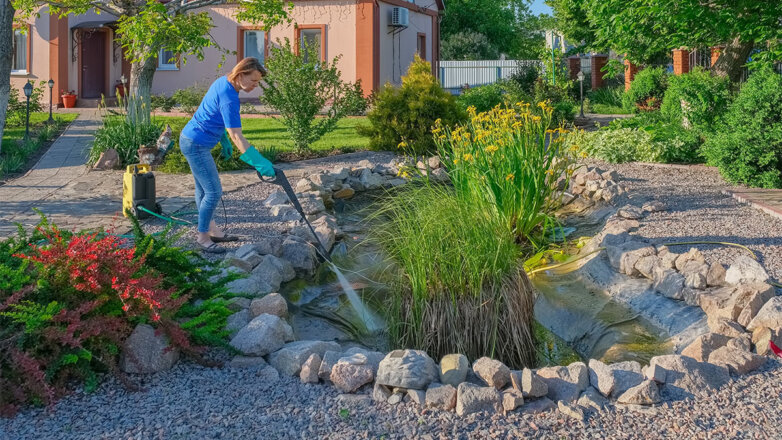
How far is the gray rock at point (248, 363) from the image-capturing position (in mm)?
3965

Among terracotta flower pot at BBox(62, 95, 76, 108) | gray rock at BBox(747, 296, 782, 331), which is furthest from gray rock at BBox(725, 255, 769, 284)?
terracotta flower pot at BBox(62, 95, 76, 108)

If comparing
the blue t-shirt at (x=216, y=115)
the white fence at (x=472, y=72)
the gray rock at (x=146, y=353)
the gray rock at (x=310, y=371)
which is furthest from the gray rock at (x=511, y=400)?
the white fence at (x=472, y=72)

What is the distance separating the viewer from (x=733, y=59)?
13.5 meters

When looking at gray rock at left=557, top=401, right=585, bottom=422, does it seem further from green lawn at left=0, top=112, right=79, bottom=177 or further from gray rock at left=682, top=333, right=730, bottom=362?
green lawn at left=0, top=112, right=79, bottom=177

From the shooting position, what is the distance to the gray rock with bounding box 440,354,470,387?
3.71m

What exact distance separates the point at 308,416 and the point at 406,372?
48 centimetres

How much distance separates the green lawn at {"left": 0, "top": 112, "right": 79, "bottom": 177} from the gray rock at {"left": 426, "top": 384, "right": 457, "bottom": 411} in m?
8.94

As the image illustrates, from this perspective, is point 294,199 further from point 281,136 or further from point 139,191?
point 281,136

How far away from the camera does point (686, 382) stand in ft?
12.1

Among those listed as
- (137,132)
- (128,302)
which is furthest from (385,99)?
(128,302)

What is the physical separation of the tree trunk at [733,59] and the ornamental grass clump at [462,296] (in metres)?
9.95

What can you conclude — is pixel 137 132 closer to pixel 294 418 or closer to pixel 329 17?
pixel 294 418

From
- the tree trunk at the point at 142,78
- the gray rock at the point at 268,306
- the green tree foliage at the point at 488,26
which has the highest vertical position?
the green tree foliage at the point at 488,26

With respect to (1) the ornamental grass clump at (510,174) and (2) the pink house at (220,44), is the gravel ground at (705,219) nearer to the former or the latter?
(1) the ornamental grass clump at (510,174)
